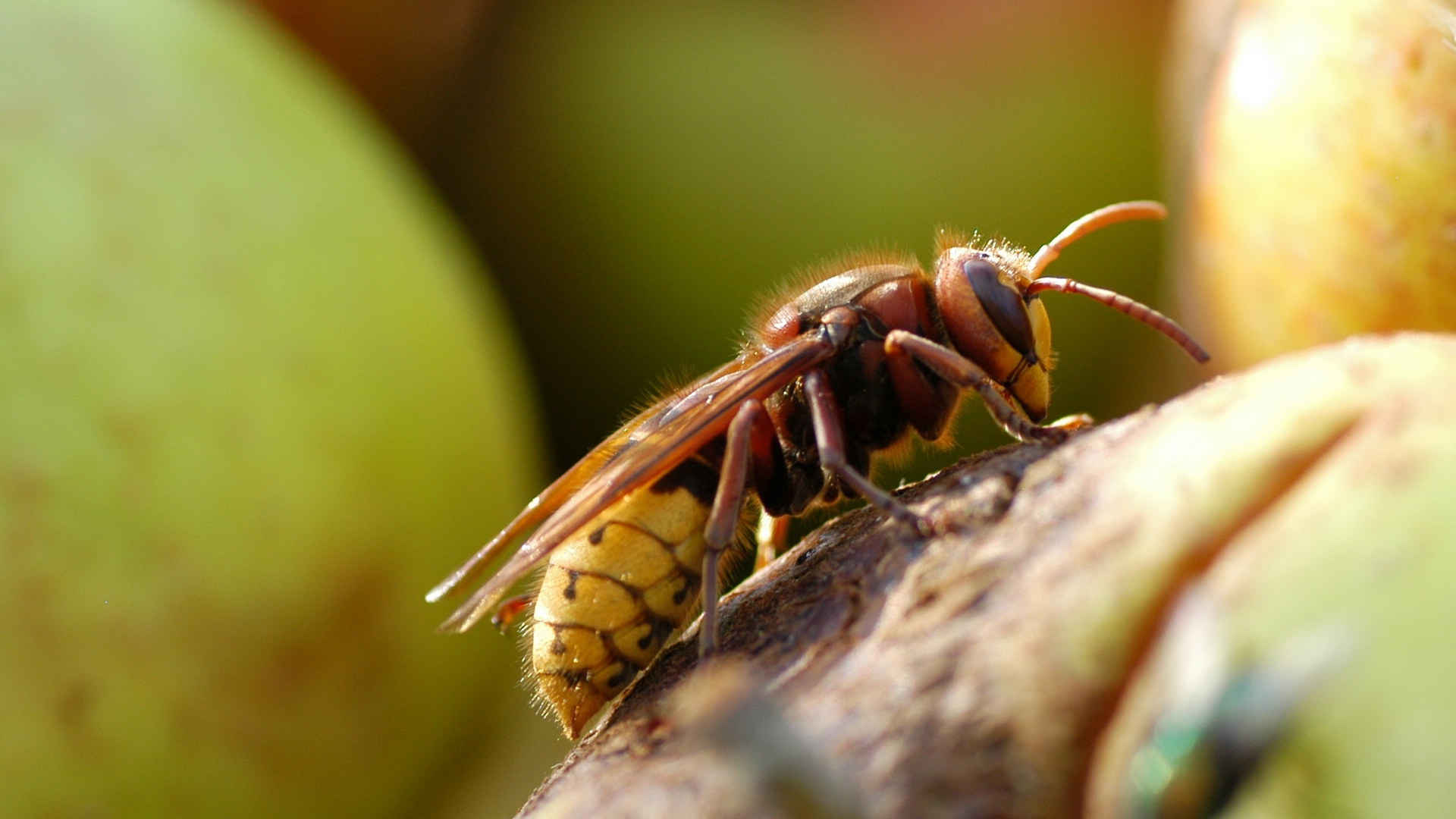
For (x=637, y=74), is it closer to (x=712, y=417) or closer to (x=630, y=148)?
(x=630, y=148)

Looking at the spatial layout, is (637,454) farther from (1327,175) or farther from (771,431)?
(1327,175)

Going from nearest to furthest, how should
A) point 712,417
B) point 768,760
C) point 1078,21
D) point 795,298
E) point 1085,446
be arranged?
point 768,760
point 1085,446
point 712,417
point 795,298
point 1078,21

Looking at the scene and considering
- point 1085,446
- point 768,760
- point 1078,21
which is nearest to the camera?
point 768,760

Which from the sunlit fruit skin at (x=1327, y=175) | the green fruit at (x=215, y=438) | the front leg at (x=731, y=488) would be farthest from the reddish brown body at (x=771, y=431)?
the green fruit at (x=215, y=438)

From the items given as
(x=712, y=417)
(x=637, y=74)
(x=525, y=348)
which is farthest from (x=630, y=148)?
(x=712, y=417)

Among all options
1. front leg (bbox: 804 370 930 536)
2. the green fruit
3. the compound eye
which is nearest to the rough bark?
front leg (bbox: 804 370 930 536)

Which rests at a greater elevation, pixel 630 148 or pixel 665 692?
pixel 630 148
